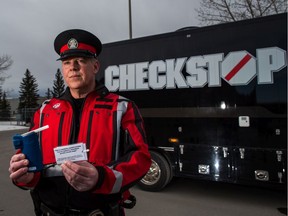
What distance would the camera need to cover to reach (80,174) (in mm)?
1247

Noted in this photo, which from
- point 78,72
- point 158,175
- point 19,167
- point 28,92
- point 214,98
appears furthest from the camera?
point 28,92

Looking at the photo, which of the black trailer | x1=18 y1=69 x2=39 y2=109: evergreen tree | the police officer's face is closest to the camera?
the police officer's face

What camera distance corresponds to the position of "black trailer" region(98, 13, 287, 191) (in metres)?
4.38

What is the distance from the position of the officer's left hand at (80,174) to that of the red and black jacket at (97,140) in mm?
203

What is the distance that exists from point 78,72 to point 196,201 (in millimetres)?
4015

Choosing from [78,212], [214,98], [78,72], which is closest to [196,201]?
[214,98]

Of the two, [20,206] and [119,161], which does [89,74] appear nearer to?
[119,161]

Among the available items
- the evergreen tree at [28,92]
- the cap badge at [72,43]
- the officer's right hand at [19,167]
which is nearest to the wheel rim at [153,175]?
the cap badge at [72,43]

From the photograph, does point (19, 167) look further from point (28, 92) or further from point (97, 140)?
point (28, 92)

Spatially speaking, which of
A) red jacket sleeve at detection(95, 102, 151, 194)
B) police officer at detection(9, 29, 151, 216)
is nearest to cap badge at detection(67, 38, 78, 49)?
police officer at detection(9, 29, 151, 216)

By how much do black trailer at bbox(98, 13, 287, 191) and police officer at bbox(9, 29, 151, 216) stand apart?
3205 millimetres

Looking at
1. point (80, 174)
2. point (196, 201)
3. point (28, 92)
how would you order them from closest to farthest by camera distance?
1. point (80, 174)
2. point (196, 201)
3. point (28, 92)

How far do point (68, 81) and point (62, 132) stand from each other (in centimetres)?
31

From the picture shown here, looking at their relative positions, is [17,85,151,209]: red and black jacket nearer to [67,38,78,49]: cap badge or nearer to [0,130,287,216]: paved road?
[67,38,78,49]: cap badge
